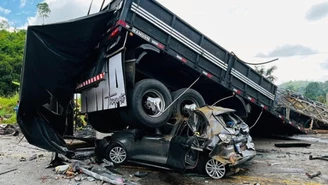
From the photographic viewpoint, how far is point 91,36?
6023mm

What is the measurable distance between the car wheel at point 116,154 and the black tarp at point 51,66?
970mm

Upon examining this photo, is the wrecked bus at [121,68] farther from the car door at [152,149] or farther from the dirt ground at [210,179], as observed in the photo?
the dirt ground at [210,179]

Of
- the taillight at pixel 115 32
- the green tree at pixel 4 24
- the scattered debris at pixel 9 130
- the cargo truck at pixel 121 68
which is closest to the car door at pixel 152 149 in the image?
the cargo truck at pixel 121 68

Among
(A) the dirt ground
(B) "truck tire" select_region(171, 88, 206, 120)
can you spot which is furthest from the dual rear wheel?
(A) the dirt ground

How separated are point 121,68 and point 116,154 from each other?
1.93 m

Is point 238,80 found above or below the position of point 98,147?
above

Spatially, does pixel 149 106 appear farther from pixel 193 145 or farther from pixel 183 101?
pixel 193 145

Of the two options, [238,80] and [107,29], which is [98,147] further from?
[238,80]

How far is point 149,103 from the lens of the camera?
6270mm

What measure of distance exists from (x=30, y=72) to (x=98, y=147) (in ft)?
7.39

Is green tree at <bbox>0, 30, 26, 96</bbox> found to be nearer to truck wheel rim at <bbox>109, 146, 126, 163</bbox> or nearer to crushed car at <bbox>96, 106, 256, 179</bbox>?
truck wheel rim at <bbox>109, 146, 126, 163</bbox>

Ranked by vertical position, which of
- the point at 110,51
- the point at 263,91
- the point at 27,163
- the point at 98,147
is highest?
the point at 110,51

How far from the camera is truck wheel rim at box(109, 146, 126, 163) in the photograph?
6.24m

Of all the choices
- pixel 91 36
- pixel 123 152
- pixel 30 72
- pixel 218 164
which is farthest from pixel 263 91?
pixel 30 72
